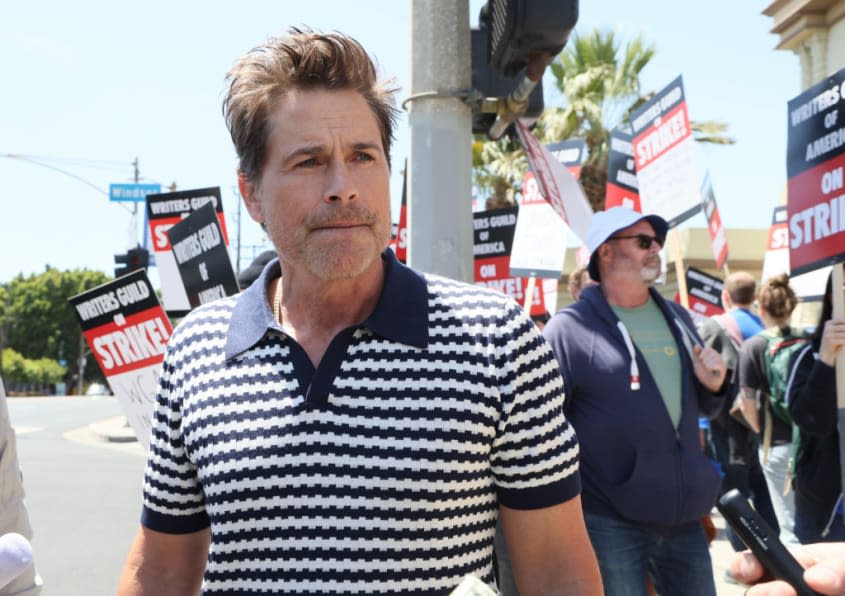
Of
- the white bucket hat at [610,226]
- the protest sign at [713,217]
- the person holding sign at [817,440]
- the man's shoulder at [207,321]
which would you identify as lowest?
the person holding sign at [817,440]

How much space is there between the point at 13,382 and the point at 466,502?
73.5 m

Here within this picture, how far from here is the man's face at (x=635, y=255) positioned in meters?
3.88

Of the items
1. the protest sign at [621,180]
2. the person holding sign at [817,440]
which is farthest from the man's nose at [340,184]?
the protest sign at [621,180]

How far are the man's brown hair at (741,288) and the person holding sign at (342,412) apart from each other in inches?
223

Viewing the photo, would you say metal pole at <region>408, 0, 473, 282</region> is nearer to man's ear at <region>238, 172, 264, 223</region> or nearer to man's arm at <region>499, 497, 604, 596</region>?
man's ear at <region>238, 172, 264, 223</region>

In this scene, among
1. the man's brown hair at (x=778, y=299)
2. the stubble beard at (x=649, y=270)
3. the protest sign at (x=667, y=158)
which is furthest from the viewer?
the protest sign at (x=667, y=158)

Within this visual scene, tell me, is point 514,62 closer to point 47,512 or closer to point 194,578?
point 194,578

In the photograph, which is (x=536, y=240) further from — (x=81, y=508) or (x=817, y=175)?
(x=81, y=508)

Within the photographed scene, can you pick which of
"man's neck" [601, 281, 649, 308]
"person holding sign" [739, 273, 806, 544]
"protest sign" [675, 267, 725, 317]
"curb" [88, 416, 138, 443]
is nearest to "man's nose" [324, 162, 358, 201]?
"man's neck" [601, 281, 649, 308]

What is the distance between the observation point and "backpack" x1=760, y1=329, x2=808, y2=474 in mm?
5301

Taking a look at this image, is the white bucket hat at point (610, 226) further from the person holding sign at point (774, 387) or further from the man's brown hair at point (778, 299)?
the man's brown hair at point (778, 299)

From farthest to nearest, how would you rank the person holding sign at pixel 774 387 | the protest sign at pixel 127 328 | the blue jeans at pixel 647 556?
the person holding sign at pixel 774 387 < the protest sign at pixel 127 328 < the blue jeans at pixel 647 556

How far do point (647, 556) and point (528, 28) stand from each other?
1.99 m

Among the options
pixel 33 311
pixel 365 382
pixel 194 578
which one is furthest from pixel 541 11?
pixel 33 311
